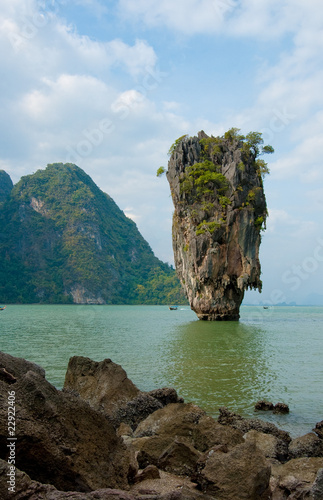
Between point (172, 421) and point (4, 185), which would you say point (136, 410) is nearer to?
point (172, 421)

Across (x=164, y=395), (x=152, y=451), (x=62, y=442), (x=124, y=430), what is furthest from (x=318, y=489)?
(x=164, y=395)

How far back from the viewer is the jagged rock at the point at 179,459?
4.48 m

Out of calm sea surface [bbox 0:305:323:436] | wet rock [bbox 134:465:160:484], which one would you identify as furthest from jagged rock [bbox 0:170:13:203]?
wet rock [bbox 134:465:160:484]

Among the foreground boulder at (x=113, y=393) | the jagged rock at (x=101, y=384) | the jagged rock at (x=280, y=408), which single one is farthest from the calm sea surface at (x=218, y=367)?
the jagged rock at (x=101, y=384)

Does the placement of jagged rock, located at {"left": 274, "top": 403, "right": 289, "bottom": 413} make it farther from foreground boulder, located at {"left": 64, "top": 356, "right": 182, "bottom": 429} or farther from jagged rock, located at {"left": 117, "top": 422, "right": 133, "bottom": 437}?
jagged rock, located at {"left": 117, "top": 422, "right": 133, "bottom": 437}

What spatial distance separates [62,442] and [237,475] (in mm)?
1849

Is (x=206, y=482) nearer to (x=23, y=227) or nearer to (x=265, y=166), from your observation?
(x=265, y=166)

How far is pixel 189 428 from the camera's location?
234 inches

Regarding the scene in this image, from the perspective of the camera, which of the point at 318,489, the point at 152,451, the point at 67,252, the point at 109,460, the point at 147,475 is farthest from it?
the point at 67,252

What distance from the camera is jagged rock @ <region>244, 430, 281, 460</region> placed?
5.72 metres

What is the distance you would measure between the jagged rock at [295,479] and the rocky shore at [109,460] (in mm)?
11

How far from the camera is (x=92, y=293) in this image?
118688 mm

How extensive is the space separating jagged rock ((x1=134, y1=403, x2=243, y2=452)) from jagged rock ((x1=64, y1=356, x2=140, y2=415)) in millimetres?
1381

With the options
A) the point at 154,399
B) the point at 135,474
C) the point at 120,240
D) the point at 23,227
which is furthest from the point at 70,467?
the point at 120,240
